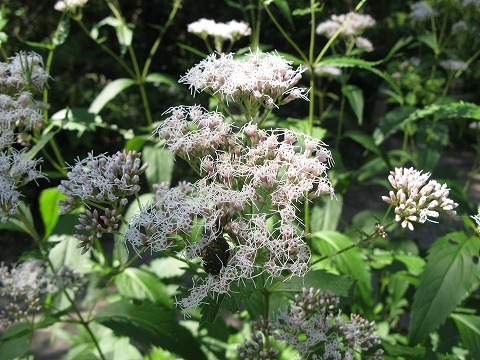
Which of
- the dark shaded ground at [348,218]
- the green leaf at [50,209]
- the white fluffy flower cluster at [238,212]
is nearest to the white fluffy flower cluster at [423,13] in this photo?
the dark shaded ground at [348,218]

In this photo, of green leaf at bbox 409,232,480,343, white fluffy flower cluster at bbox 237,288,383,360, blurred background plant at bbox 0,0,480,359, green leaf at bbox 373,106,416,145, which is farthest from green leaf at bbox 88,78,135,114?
green leaf at bbox 409,232,480,343

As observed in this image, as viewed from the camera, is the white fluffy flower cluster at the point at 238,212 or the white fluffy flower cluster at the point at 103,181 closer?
the white fluffy flower cluster at the point at 238,212

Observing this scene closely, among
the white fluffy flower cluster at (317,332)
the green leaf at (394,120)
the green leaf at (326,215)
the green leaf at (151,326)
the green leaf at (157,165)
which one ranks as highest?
the green leaf at (394,120)

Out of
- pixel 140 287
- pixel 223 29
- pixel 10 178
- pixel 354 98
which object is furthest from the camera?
pixel 354 98

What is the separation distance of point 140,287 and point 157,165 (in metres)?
0.63

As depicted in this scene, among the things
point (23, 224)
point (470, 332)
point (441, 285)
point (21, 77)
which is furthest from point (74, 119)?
point (470, 332)

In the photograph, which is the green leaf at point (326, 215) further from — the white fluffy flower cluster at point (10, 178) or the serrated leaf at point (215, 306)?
the white fluffy flower cluster at point (10, 178)

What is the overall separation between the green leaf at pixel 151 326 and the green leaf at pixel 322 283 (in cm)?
43

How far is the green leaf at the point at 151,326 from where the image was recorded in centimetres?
150

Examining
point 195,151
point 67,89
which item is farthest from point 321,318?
point 67,89

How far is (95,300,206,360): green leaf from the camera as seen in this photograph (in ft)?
4.91

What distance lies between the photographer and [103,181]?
1166 millimetres

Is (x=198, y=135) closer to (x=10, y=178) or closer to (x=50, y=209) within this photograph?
(x=10, y=178)

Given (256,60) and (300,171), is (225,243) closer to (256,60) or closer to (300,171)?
(300,171)
